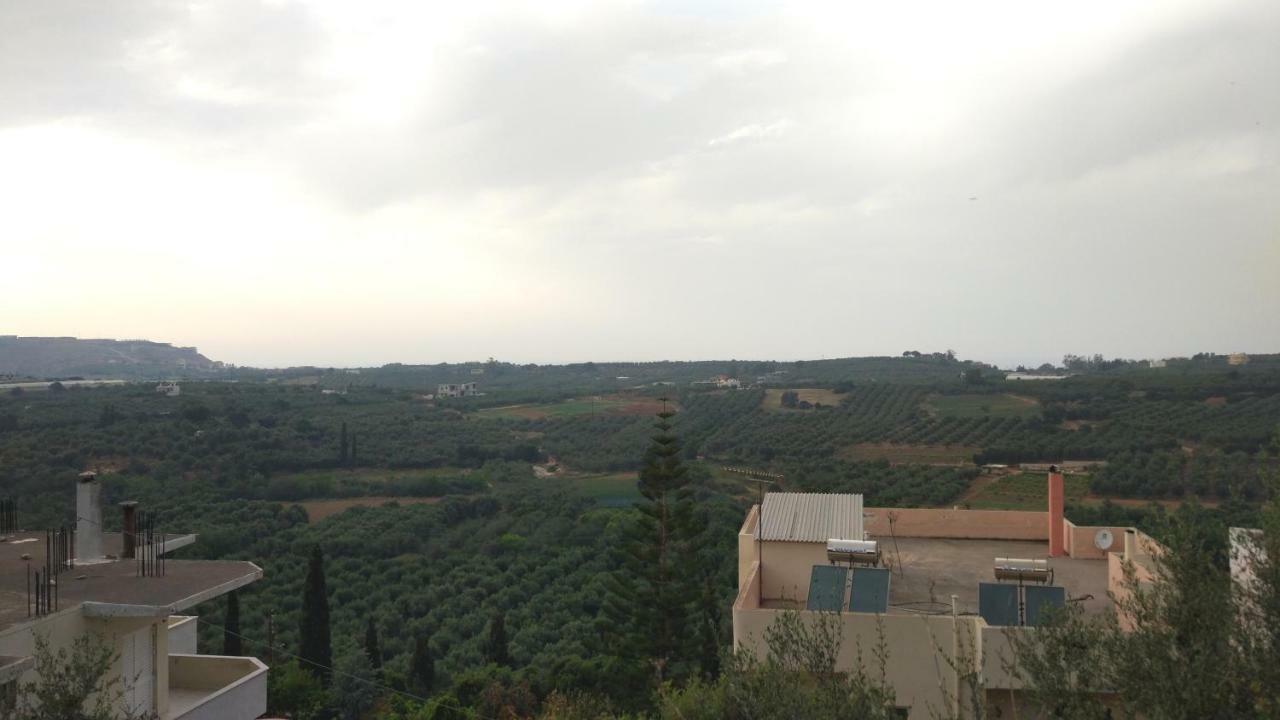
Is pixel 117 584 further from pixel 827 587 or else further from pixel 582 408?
pixel 582 408

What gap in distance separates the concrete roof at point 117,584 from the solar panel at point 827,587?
15.0ft

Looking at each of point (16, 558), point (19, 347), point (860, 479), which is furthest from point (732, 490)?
point (19, 347)

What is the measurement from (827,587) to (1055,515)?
3.97m

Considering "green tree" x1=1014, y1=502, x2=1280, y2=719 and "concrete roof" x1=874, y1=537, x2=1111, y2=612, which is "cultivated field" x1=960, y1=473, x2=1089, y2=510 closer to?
"concrete roof" x1=874, y1=537, x2=1111, y2=612

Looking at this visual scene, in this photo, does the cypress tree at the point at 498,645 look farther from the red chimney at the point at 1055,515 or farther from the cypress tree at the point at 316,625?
the red chimney at the point at 1055,515

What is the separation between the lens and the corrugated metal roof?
27.8ft

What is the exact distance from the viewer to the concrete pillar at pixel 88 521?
20.2ft

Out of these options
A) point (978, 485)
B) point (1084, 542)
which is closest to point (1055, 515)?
point (1084, 542)

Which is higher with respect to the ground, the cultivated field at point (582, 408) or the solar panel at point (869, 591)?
the solar panel at point (869, 591)

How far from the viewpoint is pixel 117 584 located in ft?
17.5

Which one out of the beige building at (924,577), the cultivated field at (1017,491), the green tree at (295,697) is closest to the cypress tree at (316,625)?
the green tree at (295,697)

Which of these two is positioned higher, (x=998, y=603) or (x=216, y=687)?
(x=998, y=603)

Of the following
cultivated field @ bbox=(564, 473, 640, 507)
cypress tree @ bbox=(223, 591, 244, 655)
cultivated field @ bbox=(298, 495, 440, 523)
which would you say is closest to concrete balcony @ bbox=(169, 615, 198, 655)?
cypress tree @ bbox=(223, 591, 244, 655)

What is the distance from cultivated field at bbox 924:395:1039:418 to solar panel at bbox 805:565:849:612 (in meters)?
24.4
